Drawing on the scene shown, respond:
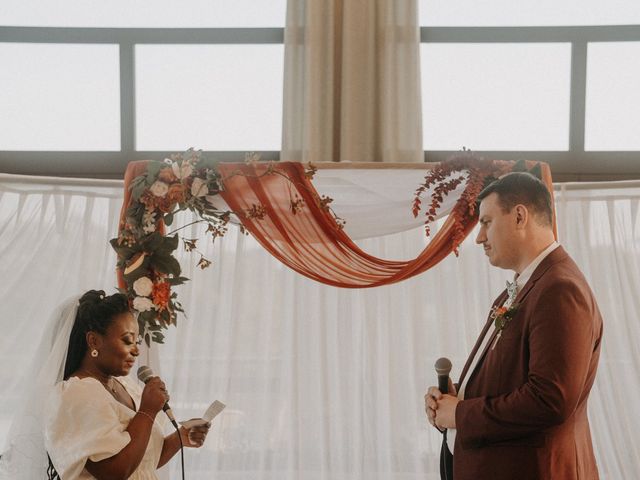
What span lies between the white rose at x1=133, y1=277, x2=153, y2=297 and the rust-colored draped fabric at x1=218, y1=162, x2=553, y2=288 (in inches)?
20.1

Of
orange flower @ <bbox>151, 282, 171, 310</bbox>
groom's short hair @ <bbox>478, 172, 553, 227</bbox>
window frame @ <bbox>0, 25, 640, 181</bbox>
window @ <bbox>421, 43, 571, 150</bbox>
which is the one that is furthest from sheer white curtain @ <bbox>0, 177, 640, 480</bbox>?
groom's short hair @ <bbox>478, 172, 553, 227</bbox>

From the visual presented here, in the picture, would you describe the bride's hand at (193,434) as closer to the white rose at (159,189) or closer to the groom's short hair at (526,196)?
the white rose at (159,189)

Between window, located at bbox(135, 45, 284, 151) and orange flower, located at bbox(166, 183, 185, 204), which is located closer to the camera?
orange flower, located at bbox(166, 183, 185, 204)

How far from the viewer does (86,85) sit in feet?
16.3

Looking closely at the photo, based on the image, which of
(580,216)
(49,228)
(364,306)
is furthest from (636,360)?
(49,228)

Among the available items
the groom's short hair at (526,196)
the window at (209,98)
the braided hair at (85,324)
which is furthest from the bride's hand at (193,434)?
the window at (209,98)

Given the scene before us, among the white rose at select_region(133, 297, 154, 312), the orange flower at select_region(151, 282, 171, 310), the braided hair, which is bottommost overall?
the braided hair

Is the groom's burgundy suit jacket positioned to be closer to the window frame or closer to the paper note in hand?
the paper note in hand

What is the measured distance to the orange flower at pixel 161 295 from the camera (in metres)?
3.23

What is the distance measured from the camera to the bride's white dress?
2.21 m

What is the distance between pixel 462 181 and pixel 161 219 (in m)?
1.40

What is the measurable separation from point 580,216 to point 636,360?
2.62 feet

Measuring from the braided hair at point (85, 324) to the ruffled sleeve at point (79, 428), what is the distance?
0.35 feet

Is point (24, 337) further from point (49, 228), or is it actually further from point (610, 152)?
point (610, 152)
